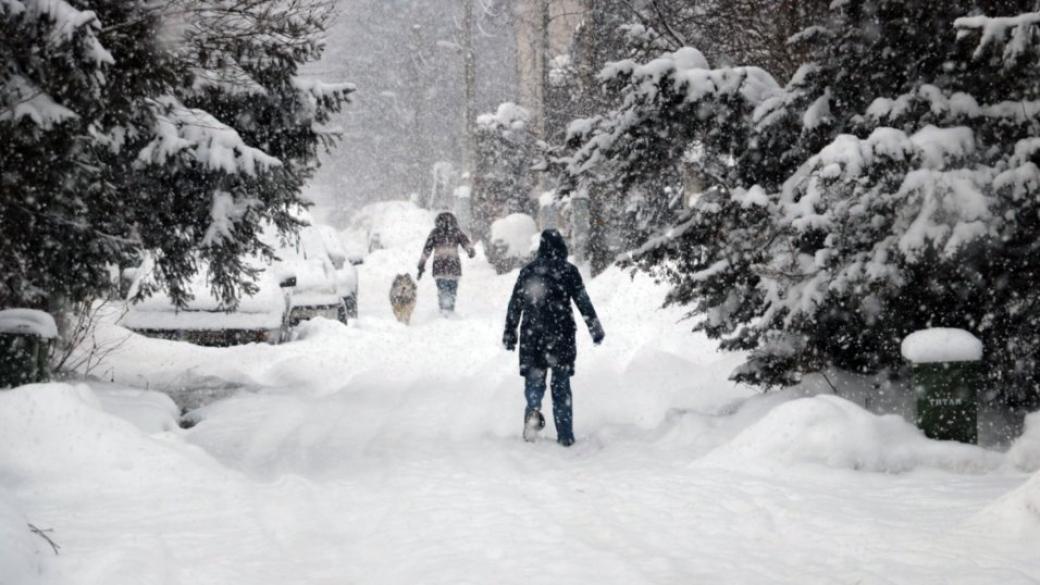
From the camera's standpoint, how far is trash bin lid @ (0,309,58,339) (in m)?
6.99

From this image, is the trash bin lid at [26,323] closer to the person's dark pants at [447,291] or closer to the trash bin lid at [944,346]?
the trash bin lid at [944,346]

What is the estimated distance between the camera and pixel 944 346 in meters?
6.52

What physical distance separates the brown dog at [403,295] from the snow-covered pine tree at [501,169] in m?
10.2

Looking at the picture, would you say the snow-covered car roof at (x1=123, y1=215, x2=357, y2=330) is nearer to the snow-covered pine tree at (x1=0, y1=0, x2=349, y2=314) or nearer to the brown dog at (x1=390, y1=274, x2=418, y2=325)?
the snow-covered pine tree at (x1=0, y1=0, x2=349, y2=314)

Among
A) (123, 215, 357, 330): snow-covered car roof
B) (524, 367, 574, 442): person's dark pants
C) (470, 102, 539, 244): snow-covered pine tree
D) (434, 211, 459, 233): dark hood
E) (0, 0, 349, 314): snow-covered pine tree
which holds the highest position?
(470, 102, 539, 244): snow-covered pine tree

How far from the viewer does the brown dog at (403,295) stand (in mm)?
18438

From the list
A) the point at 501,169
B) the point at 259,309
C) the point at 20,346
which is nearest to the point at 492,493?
the point at 20,346

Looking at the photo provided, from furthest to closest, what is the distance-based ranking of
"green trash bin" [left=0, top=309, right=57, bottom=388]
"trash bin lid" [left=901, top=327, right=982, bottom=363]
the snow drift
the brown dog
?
the brown dog, "green trash bin" [left=0, top=309, right=57, bottom=388], "trash bin lid" [left=901, top=327, right=982, bottom=363], the snow drift

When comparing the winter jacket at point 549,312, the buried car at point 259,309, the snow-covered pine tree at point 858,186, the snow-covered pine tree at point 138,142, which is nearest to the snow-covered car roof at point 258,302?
the buried car at point 259,309

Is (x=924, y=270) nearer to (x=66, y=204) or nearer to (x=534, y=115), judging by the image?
(x=66, y=204)

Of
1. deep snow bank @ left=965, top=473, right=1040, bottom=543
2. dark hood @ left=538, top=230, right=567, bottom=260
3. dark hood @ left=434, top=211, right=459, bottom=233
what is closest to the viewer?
deep snow bank @ left=965, top=473, right=1040, bottom=543

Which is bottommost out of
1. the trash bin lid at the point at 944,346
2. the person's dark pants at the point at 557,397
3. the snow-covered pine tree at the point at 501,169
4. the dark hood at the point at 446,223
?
the person's dark pants at the point at 557,397

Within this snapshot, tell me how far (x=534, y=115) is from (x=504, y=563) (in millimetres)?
21290

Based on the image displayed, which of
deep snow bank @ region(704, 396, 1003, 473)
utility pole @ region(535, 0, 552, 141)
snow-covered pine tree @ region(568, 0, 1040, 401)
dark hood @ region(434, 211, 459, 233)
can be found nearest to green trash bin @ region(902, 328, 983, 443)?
deep snow bank @ region(704, 396, 1003, 473)
